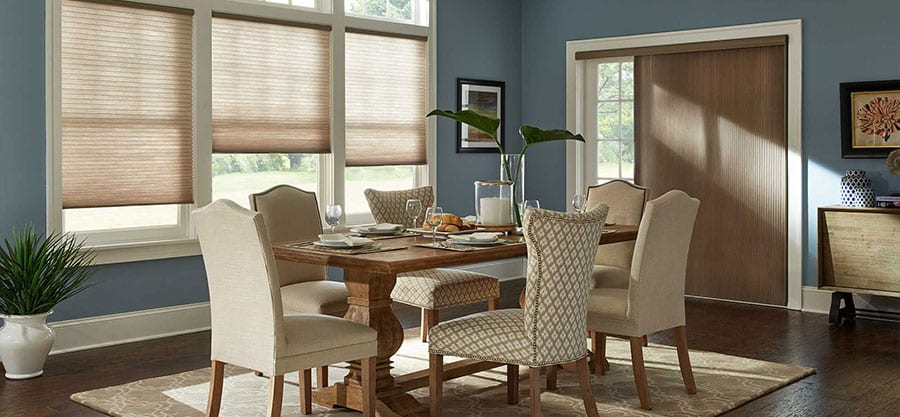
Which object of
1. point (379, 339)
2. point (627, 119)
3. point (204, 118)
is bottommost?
point (379, 339)

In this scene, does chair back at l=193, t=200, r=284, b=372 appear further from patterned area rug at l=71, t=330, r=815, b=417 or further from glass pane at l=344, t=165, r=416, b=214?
glass pane at l=344, t=165, r=416, b=214

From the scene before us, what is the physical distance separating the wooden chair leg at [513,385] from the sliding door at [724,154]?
332cm

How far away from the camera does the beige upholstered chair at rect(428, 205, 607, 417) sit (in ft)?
11.5

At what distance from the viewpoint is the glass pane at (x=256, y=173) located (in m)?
6.15

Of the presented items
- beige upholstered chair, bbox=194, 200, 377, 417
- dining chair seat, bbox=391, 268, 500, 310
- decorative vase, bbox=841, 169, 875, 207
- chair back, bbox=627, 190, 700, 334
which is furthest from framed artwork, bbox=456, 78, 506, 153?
beige upholstered chair, bbox=194, 200, 377, 417

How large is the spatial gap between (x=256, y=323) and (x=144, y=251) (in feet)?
8.03

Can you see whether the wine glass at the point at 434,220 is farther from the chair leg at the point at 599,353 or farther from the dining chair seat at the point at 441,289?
→ the chair leg at the point at 599,353

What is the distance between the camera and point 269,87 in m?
6.26

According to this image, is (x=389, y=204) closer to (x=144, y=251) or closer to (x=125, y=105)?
(x=144, y=251)

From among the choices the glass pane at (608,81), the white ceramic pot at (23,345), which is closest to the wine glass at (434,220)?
the white ceramic pot at (23,345)

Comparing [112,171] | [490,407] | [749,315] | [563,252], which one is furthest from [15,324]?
[749,315]

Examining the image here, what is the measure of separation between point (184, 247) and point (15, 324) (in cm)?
131

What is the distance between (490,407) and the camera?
420cm

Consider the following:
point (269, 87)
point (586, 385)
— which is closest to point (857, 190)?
point (586, 385)
